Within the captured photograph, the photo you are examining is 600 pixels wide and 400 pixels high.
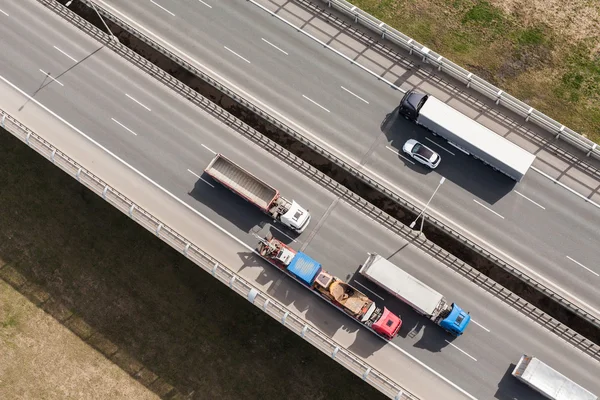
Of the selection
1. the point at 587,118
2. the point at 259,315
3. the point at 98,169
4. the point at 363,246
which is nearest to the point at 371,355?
the point at 363,246

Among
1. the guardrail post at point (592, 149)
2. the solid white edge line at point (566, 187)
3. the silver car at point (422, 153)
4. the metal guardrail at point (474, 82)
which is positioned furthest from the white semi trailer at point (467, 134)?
the guardrail post at point (592, 149)

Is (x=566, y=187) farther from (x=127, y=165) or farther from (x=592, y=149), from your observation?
(x=127, y=165)

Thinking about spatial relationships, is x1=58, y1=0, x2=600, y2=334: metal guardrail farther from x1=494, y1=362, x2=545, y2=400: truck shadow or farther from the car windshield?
x1=494, y1=362, x2=545, y2=400: truck shadow

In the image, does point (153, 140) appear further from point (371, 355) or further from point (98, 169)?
point (371, 355)

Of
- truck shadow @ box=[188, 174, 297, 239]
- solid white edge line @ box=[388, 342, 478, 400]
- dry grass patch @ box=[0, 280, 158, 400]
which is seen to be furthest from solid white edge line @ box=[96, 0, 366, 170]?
dry grass patch @ box=[0, 280, 158, 400]

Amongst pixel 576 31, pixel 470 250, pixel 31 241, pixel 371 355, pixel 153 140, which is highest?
pixel 576 31

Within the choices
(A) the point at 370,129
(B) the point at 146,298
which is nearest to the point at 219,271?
(B) the point at 146,298

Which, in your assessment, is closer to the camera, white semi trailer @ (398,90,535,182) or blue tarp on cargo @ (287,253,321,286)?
blue tarp on cargo @ (287,253,321,286)
